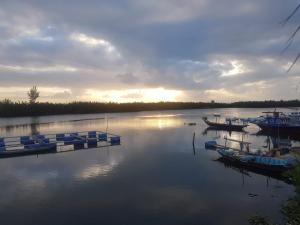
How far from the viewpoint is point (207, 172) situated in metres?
30.2

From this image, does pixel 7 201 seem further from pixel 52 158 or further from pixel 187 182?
pixel 52 158

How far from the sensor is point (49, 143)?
1754 inches

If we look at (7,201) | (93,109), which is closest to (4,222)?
(7,201)

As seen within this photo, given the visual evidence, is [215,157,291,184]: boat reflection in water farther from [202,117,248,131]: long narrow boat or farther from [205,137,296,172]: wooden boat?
[202,117,248,131]: long narrow boat

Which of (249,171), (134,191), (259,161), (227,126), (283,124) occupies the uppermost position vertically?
(283,124)

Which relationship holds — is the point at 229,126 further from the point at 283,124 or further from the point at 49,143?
the point at 49,143

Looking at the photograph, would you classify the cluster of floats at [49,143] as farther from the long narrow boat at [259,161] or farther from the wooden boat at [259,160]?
the long narrow boat at [259,161]

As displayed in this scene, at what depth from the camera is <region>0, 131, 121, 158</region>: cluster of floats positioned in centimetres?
4194

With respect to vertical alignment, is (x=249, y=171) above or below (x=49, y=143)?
below

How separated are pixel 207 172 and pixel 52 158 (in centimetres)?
1877

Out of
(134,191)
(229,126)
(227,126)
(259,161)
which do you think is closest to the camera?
(134,191)

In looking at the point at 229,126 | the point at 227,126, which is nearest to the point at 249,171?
the point at 229,126

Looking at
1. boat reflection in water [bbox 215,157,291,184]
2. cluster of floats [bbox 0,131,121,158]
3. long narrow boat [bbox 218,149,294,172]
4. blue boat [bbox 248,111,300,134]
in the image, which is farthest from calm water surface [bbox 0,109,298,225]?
blue boat [bbox 248,111,300,134]

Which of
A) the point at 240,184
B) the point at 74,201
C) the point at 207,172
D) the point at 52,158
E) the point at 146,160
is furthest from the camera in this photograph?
the point at 52,158
